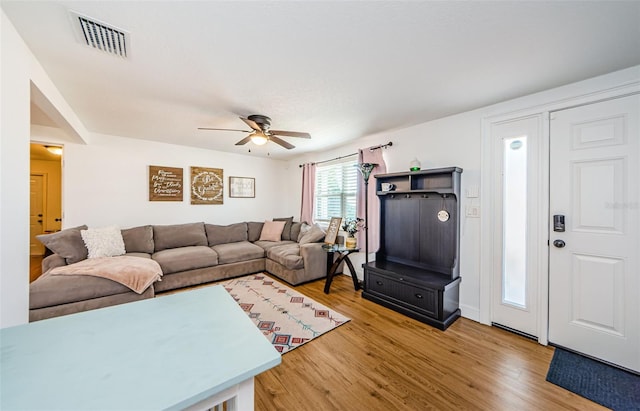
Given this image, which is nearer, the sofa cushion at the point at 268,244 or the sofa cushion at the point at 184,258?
the sofa cushion at the point at 184,258

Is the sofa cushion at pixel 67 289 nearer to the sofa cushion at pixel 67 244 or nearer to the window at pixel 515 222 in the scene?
the sofa cushion at pixel 67 244

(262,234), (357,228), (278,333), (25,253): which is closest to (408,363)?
(278,333)

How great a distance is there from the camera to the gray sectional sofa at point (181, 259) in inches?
95.5

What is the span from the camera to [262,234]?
4.95m

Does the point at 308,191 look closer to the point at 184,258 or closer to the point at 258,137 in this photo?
the point at 258,137

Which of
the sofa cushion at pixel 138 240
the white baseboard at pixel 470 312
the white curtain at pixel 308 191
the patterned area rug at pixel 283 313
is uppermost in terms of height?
the white curtain at pixel 308 191

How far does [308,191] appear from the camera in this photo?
16.1ft

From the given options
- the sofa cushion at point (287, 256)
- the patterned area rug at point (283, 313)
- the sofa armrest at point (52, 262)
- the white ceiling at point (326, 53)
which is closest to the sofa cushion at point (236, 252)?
the sofa cushion at point (287, 256)

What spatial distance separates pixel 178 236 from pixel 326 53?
3759 mm

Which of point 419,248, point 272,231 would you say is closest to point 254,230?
point 272,231

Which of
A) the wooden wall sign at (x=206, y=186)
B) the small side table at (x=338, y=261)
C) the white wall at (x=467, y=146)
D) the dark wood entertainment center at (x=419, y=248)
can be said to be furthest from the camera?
the wooden wall sign at (x=206, y=186)

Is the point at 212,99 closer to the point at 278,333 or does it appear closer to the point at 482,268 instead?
the point at 278,333

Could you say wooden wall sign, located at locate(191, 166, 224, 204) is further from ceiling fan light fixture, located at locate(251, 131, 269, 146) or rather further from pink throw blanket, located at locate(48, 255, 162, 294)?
ceiling fan light fixture, located at locate(251, 131, 269, 146)

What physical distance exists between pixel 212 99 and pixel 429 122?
2.52m
